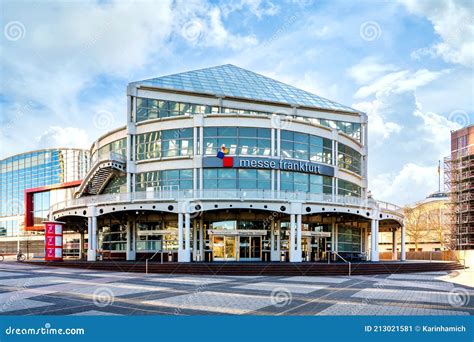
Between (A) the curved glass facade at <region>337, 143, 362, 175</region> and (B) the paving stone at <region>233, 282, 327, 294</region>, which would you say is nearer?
(B) the paving stone at <region>233, 282, 327, 294</region>

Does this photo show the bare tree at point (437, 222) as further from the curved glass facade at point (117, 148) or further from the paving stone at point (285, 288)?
the paving stone at point (285, 288)

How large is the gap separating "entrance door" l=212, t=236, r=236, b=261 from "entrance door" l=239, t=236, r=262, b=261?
729mm

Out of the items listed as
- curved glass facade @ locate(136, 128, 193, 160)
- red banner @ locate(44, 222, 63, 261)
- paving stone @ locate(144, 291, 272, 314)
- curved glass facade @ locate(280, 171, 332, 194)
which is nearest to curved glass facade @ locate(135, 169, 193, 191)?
curved glass facade @ locate(136, 128, 193, 160)

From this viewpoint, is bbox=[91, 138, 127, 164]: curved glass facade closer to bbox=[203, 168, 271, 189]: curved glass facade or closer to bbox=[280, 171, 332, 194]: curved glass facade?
bbox=[203, 168, 271, 189]: curved glass facade

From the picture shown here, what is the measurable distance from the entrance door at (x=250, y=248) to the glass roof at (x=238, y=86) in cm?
1308

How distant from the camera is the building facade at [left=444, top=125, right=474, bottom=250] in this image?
57.5 meters

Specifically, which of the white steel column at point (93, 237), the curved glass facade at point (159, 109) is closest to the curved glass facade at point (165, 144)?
the curved glass facade at point (159, 109)

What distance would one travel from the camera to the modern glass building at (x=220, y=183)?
3319 centimetres

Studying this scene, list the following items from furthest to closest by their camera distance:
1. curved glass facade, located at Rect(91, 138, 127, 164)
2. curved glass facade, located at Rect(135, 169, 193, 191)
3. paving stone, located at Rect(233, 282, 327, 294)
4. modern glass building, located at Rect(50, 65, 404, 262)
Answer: curved glass facade, located at Rect(91, 138, 127, 164)
curved glass facade, located at Rect(135, 169, 193, 191)
modern glass building, located at Rect(50, 65, 404, 262)
paving stone, located at Rect(233, 282, 327, 294)

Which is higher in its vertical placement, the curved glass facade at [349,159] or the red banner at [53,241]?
the curved glass facade at [349,159]

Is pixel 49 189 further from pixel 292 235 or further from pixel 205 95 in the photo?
pixel 292 235

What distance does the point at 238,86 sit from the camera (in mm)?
43156

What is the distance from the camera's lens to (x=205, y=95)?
39281mm

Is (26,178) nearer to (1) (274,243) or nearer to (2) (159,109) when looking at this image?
(2) (159,109)
